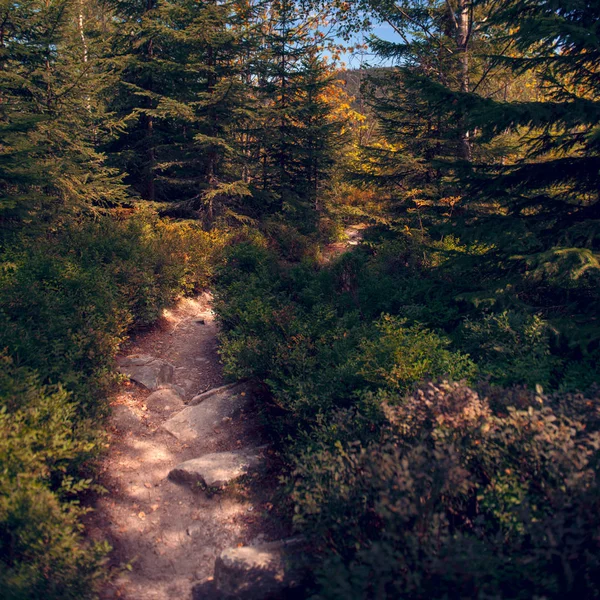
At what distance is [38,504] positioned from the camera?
3.42 metres

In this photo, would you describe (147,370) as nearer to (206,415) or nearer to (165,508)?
(206,415)

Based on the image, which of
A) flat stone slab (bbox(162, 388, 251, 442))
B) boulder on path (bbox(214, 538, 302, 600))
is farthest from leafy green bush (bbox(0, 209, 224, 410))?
boulder on path (bbox(214, 538, 302, 600))

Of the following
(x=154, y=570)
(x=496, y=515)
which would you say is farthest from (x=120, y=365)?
(x=496, y=515)

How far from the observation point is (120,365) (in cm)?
763

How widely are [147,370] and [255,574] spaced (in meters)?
4.84

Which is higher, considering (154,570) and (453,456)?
(453,456)

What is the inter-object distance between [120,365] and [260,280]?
425cm

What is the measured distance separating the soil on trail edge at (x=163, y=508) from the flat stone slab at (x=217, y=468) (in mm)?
118

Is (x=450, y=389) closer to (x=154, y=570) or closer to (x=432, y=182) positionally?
(x=154, y=570)

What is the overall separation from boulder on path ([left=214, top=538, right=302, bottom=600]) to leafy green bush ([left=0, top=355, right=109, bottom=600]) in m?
1.03

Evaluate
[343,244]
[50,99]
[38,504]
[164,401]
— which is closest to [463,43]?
[343,244]

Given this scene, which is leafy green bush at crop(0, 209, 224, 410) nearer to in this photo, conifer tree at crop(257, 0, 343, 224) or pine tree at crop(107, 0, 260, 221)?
pine tree at crop(107, 0, 260, 221)

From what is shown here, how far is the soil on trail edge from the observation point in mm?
4195

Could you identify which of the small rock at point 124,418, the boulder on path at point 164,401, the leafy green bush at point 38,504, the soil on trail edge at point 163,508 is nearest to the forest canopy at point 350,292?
the leafy green bush at point 38,504
